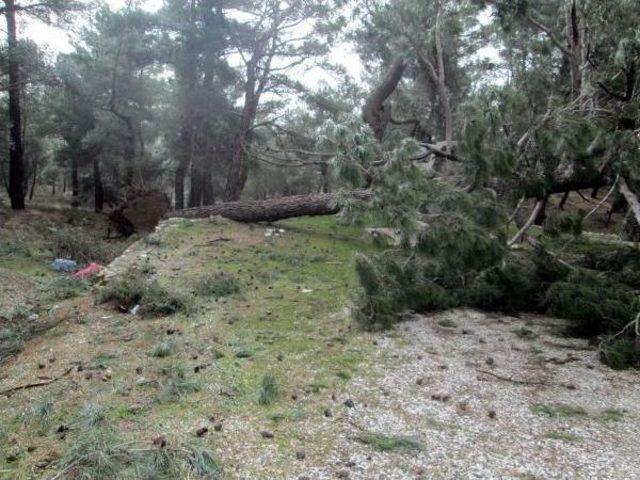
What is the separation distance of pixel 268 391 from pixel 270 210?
756cm

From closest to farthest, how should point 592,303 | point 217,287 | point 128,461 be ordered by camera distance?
1. point 128,461
2. point 592,303
3. point 217,287

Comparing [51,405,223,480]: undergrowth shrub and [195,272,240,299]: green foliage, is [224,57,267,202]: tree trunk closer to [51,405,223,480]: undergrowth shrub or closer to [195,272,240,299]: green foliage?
[195,272,240,299]: green foliage

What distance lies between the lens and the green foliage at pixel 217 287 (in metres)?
5.77

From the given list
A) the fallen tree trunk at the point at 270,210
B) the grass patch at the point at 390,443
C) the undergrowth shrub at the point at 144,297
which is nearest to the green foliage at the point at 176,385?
the grass patch at the point at 390,443

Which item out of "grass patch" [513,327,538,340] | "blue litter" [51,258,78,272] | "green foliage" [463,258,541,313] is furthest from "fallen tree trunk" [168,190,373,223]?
"grass patch" [513,327,538,340]

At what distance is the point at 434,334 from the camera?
4.79m

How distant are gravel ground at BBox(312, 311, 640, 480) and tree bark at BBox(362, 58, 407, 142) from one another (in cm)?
769

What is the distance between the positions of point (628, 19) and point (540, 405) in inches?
161

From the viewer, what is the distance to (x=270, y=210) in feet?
34.7

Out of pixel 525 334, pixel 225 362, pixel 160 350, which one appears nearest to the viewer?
pixel 225 362

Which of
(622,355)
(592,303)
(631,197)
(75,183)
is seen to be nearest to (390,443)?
(622,355)

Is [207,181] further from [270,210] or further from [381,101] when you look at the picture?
[381,101]

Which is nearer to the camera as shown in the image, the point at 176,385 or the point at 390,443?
the point at 390,443

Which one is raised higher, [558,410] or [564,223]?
[564,223]
